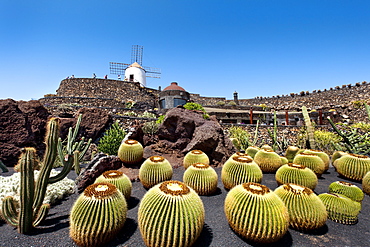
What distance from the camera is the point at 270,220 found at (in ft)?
9.29

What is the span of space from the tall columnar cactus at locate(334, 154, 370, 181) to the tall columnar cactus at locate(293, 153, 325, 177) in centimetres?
65

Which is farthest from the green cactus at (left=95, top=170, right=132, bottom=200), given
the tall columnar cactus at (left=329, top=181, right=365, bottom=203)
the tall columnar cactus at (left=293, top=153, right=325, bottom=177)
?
the tall columnar cactus at (left=293, top=153, right=325, bottom=177)

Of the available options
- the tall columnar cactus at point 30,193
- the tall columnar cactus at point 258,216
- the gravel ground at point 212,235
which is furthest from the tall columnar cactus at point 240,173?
the tall columnar cactus at point 30,193

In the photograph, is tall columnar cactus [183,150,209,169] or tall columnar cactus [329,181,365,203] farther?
tall columnar cactus [183,150,209,169]

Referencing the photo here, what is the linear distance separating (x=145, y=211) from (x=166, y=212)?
1.16 feet

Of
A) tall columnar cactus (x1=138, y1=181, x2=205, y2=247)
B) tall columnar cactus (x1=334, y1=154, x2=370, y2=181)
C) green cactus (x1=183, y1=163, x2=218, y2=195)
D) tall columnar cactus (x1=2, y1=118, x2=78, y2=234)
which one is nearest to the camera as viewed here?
tall columnar cactus (x1=138, y1=181, x2=205, y2=247)

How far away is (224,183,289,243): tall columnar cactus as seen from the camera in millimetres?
2832

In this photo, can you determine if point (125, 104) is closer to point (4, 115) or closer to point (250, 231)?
point (4, 115)

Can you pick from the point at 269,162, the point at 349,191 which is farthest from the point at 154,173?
the point at 349,191

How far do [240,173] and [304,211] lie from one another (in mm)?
1611

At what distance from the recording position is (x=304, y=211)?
10.9ft

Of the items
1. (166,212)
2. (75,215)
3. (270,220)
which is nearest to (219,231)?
(270,220)

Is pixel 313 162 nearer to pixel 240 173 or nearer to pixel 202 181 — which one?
pixel 240 173

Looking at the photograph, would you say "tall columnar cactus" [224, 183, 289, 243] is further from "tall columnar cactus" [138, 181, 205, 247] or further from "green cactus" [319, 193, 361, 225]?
"green cactus" [319, 193, 361, 225]
